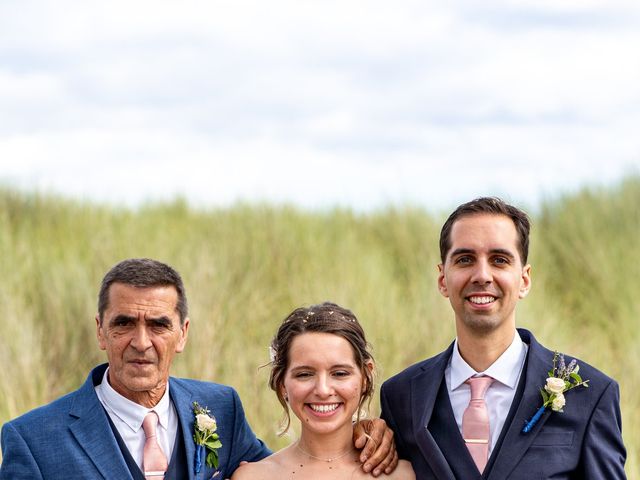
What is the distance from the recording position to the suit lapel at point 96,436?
4434 millimetres

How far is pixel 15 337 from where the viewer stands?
10.8 m

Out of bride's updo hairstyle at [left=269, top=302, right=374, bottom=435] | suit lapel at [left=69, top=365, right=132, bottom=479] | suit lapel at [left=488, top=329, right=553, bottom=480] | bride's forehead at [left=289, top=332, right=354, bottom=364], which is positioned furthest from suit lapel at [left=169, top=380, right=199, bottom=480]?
suit lapel at [left=488, top=329, right=553, bottom=480]

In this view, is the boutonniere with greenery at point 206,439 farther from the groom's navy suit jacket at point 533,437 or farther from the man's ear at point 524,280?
the man's ear at point 524,280

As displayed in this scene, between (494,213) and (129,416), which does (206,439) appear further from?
(494,213)

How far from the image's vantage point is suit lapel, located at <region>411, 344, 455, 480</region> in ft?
14.1

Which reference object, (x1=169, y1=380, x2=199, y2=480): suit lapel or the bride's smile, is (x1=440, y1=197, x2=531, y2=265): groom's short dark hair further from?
(x1=169, y1=380, x2=199, y2=480): suit lapel

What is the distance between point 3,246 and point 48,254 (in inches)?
29.2

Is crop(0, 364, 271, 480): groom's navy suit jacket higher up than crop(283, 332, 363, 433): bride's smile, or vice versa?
crop(283, 332, 363, 433): bride's smile

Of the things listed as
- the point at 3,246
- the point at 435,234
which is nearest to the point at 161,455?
the point at 3,246

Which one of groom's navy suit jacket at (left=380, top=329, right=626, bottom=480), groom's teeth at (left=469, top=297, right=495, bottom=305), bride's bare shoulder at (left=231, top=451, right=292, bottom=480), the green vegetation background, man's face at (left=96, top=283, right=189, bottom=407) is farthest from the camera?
the green vegetation background

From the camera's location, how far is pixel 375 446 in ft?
15.0

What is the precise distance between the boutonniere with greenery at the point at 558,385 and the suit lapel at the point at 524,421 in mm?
24

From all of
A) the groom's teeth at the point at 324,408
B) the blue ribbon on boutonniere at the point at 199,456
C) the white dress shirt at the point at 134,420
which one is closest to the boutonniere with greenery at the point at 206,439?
the blue ribbon on boutonniere at the point at 199,456

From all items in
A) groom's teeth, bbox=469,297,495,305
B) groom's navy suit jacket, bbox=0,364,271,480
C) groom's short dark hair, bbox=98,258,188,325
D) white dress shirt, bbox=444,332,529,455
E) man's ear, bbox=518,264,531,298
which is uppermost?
groom's short dark hair, bbox=98,258,188,325
